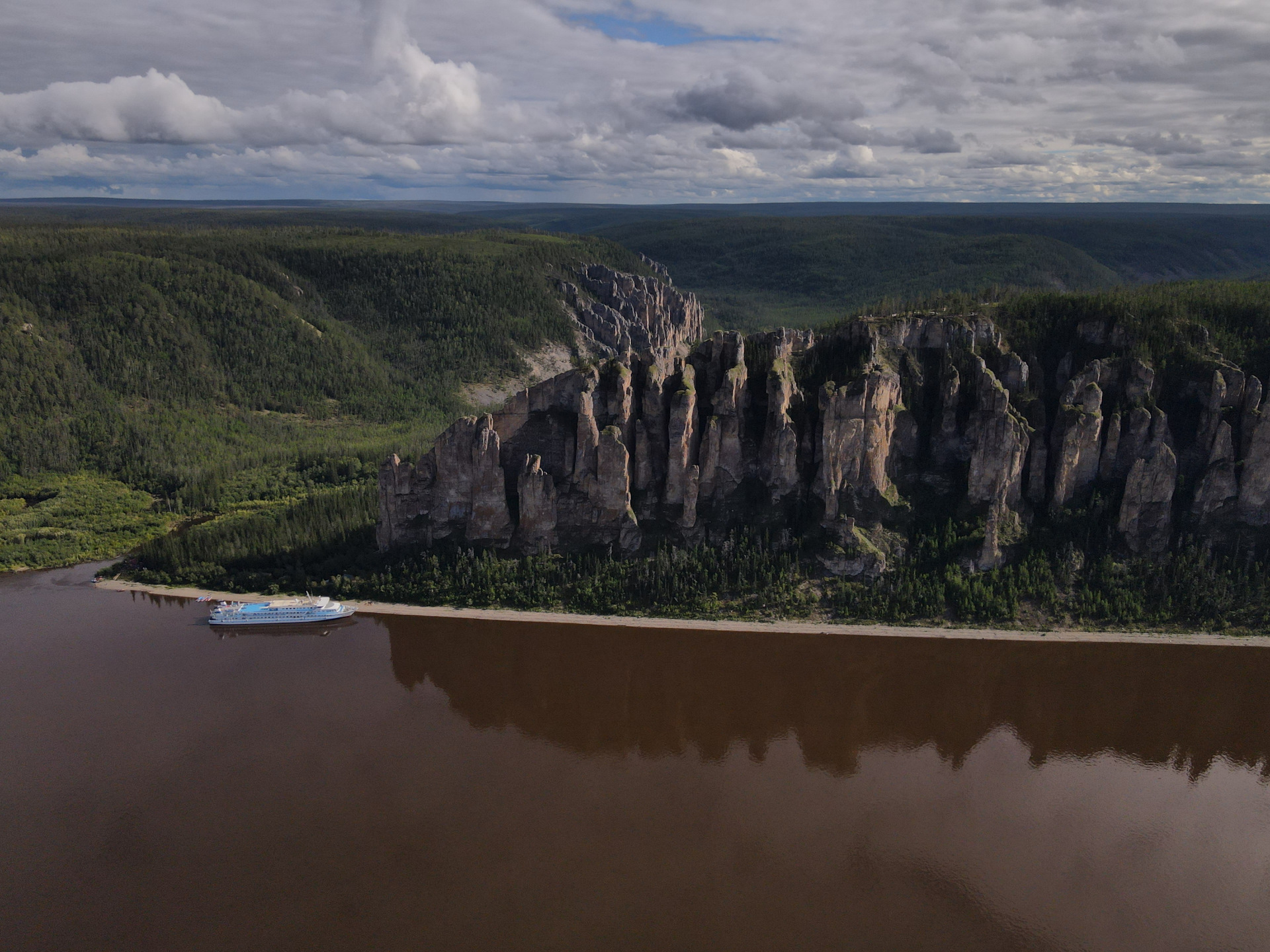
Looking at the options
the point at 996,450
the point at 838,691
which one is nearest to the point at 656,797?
the point at 838,691

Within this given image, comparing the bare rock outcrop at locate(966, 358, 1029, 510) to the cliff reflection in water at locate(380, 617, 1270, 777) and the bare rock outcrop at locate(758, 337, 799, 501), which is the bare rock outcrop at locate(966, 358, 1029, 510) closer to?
the cliff reflection in water at locate(380, 617, 1270, 777)

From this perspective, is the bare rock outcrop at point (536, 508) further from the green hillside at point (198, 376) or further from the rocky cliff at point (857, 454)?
the green hillside at point (198, 376)

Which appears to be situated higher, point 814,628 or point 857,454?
point 857,454

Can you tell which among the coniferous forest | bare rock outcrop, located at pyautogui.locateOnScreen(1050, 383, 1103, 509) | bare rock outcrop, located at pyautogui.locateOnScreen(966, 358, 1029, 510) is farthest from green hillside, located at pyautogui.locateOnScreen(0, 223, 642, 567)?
bare rock outcrop, located at pyautogui.locateOnScreen(1050, 383, 1103, 509)

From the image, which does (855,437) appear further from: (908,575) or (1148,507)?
(1148,507)

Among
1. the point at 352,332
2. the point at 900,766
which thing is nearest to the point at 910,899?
the point at 900,766

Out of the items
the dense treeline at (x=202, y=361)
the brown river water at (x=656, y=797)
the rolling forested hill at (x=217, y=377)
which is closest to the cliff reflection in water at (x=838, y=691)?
the brown river water at (x=656, y=797)
